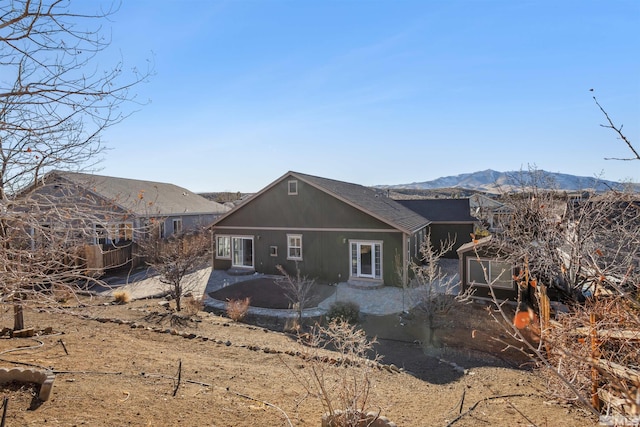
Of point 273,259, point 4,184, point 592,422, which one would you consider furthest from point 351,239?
point 4,184

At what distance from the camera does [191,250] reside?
45.5 feet

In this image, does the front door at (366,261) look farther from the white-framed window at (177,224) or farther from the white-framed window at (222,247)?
the white-framed window at (177,224)

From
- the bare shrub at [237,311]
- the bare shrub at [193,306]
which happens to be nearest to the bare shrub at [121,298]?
the bare shrub at [193,306]

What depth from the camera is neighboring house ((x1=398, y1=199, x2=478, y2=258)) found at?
22.5 meters

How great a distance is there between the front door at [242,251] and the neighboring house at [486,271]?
10.9 meters

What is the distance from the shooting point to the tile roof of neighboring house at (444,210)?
901 inches

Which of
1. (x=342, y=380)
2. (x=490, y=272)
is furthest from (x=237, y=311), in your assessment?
(x=490, y=272)

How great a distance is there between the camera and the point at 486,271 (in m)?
14.1

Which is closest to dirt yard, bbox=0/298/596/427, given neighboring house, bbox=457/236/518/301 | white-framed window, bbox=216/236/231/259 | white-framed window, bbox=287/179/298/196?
neighboring house, bbox=457/236/518/301

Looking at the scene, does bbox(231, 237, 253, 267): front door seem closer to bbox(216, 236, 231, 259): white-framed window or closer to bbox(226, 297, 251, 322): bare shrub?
bbox(216, 236, 231, 259): white-framed window

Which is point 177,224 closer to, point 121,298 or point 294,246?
point 294,246

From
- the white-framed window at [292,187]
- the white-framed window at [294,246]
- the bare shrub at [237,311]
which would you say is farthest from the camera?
the white-framed window at [292,187]

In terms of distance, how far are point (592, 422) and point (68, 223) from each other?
7.59 m

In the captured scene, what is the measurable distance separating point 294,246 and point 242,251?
11.1 ft
